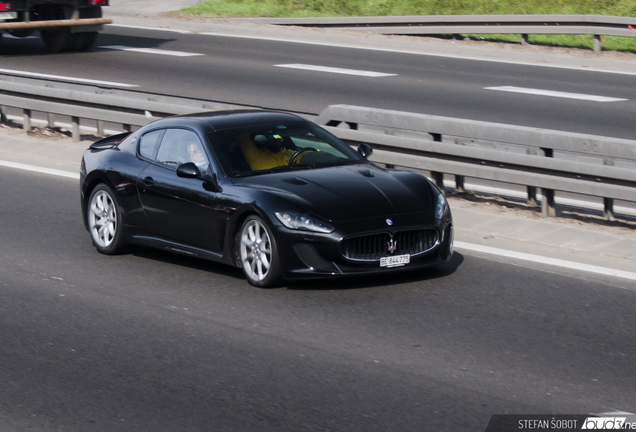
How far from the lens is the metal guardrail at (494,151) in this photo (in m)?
9.94

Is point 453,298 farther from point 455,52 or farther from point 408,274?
point 455,52

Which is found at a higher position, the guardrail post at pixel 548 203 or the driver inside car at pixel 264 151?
the driver inside car at pixel 264 151

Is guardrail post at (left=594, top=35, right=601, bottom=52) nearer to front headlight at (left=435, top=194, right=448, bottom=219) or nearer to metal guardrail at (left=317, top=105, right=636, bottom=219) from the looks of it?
metal guardrail at (left=317, top=105, right=636, bottom=219)

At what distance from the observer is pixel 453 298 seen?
25.8 feet

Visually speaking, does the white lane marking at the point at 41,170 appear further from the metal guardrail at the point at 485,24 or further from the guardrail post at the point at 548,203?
the metal guardrail at the point at 485,24

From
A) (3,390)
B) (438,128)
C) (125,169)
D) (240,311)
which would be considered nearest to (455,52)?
(438,128)

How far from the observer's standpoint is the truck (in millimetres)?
22609

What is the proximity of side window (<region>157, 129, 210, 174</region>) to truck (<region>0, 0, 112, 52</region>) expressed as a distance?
573 inches

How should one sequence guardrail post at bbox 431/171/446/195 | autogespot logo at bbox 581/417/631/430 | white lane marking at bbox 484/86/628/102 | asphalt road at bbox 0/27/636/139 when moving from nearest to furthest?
1. autogespot logo at bbox 581/417/631/430
2. guardrail post at bbox 431/171/446/195
3. asphalt road at bbox 0/27/636/139
4. white lane marking at bbox 484/86/628/102

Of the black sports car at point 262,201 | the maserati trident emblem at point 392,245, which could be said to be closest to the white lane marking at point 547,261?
the black sports car at point 262,201

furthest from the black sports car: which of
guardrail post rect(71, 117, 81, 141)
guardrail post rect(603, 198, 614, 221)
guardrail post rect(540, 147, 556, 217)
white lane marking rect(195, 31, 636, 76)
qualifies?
white lane marking rect(195, 31, 636, 76)

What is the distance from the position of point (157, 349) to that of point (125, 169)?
3070mm

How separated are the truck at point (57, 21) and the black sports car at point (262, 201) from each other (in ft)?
45.4

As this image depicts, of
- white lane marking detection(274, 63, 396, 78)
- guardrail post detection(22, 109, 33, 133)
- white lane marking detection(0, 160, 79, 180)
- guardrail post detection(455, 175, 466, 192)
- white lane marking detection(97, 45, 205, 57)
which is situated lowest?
white lane marking detection(97, 45, 205, 57)
